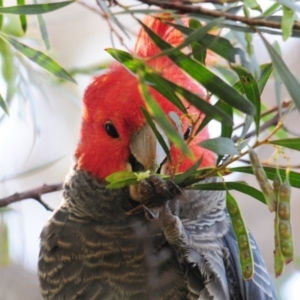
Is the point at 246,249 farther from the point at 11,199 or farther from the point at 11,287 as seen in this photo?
the point at 11,287

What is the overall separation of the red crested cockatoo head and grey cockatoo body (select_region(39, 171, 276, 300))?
0.10 metres

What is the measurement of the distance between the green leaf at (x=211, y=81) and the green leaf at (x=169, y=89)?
3 centimetres

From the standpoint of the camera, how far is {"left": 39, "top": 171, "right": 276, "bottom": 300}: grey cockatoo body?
1.44m

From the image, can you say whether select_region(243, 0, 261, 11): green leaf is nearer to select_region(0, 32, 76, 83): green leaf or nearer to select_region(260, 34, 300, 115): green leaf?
select_region(260, 34, 300, 115): green leaf

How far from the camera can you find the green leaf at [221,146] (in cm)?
84

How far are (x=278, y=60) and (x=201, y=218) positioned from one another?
874 mm

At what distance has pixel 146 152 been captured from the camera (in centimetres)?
138

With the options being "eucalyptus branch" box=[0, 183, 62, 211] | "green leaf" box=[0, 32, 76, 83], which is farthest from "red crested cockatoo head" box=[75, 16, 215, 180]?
"green leaf" box=[0, 32, 76, 83]

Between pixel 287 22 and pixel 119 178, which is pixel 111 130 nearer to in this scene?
pixel 119 178

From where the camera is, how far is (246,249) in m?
0.91

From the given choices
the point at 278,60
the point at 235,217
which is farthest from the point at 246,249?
the point at 278,60

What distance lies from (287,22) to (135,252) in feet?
3.17

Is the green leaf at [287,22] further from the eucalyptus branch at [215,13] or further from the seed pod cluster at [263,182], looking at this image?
the seed pod cluster at [263,182]

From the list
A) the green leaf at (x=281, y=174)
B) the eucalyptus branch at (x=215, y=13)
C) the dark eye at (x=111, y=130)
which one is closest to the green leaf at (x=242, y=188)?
the green leaf at (x=281, y=174)
